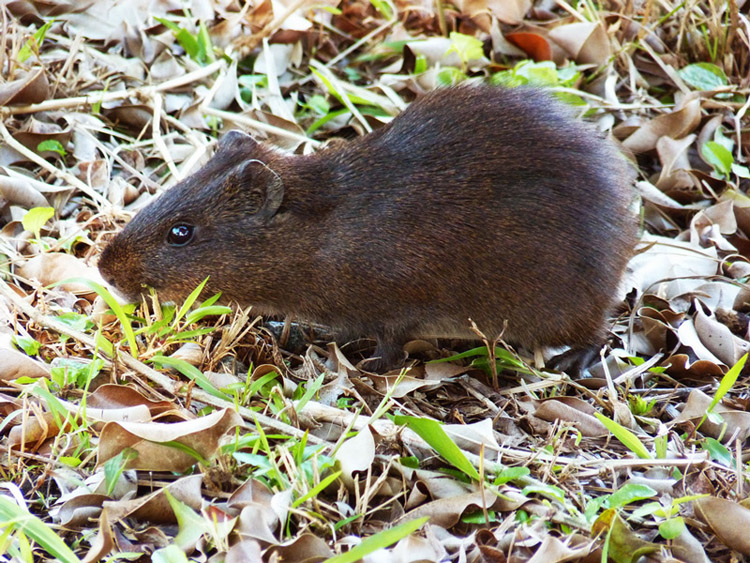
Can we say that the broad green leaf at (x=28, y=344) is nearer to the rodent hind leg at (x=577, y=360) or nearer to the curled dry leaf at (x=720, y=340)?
the rodent hind leg at (x=577, y=360)

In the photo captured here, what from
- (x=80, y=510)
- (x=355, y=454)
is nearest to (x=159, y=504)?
(x=80, y=510)

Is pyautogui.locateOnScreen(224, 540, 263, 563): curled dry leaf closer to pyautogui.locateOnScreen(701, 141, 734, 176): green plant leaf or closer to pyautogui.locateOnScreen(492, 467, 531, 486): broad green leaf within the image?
pyautogui.locateOnScreen(492, 467, 531, 486): broad green leaf

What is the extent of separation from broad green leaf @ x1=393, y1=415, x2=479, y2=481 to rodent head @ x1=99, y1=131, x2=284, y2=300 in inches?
60.1

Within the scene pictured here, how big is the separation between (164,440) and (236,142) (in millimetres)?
1948

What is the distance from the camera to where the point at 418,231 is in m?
4.35

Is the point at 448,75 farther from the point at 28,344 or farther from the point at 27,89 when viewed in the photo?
the point at 28,344

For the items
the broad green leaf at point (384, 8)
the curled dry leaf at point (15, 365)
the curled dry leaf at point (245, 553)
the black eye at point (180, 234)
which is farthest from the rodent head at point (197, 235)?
the broad green leaf at point (384, 8)

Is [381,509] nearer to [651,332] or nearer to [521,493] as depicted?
[521,493]

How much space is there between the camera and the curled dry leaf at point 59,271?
4.59m

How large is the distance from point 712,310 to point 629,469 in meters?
1.71

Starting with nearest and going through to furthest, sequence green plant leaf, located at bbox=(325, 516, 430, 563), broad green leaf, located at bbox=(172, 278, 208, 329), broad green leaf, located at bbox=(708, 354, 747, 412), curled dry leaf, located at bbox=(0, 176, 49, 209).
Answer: green plant leaf, located at bbox=(325, 516, 430, 563)
broad green leaf, located at bbox=(708, 354, 747, 412)
broad green leaf, located at bbox=(172, 278, 208, 329)
curled dry leaf, located at bbox=(0, 176, 49, 209)

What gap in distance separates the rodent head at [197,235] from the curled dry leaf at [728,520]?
7.89 feet

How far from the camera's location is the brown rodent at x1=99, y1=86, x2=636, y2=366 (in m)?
4.34

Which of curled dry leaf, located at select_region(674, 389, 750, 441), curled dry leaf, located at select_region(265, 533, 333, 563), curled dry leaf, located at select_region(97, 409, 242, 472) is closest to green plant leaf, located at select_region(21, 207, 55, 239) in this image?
curled dry leaf, located at select_region(97, 409, 242, 472)
